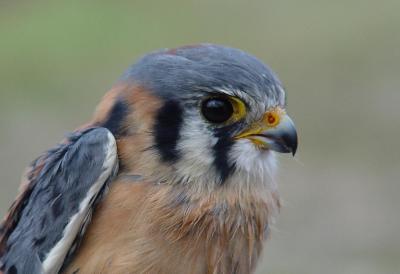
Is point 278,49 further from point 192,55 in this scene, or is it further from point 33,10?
point 192,55

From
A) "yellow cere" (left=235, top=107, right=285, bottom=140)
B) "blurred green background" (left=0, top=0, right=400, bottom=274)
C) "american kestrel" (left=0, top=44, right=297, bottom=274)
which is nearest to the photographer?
"american kestrel" (left=0, top=44, right=297, bottom=274)

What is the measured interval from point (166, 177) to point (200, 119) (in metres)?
0.32

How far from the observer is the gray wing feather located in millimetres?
4324

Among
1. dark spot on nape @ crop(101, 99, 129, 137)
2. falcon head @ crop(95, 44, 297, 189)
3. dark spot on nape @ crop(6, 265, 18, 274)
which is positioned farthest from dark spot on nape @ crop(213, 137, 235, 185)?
dark spot on nape @ crop(6, 265, 18, 274)

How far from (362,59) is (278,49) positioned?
1.55 m

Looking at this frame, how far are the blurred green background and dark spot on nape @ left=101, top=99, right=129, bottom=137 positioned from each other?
17.2 ft

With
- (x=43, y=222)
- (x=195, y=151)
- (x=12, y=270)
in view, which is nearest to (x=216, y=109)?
(x=195, y=151)

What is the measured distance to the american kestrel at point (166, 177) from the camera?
14.2 feet

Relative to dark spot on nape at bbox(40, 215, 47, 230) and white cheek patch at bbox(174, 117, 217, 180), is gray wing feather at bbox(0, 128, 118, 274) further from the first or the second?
white cheek patch at bbox(174, 117, 217, 180)

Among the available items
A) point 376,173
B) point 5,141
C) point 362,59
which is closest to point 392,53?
point 362,59

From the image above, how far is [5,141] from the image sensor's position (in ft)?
43.3

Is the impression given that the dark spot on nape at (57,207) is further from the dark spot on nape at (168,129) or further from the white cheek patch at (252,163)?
the white cheek patch at (252,163)

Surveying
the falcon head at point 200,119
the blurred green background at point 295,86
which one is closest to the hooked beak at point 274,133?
the falcon head at point 200,119

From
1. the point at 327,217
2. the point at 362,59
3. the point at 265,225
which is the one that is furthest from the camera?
the point at 362,59
